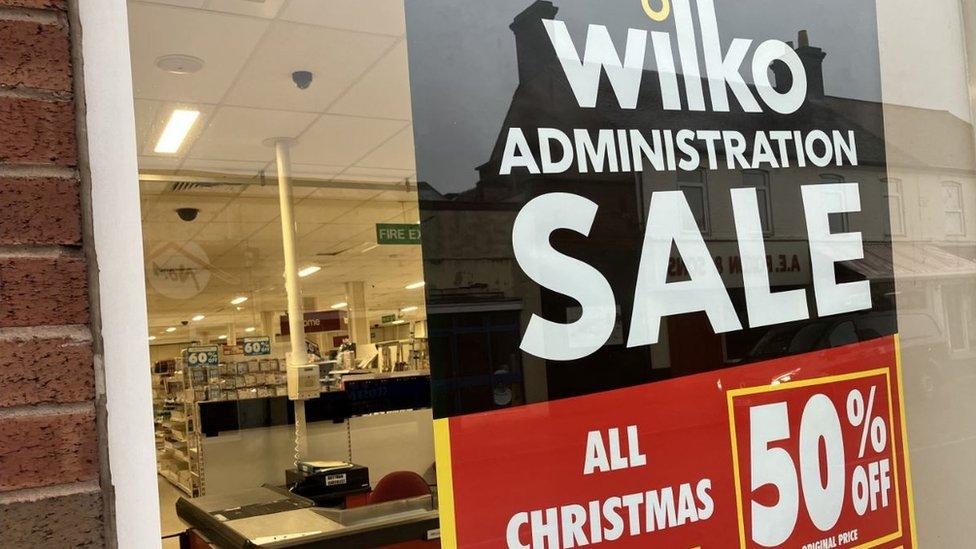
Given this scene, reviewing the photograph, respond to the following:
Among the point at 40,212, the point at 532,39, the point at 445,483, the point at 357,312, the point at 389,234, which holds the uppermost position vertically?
the point at 389,234

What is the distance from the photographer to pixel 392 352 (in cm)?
970

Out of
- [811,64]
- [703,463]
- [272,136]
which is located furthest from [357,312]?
[703,463]

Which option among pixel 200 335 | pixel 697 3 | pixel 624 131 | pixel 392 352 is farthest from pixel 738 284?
pixel 392 352

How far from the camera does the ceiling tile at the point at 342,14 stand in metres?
2.56

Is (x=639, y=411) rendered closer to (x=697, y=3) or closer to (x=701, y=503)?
(x=701, y=503)

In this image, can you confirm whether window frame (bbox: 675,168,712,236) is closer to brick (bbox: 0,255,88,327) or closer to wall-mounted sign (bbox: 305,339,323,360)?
brick (bbox: 0,255,88,327)

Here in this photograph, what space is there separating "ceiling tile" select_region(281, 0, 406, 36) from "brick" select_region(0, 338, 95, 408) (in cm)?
139

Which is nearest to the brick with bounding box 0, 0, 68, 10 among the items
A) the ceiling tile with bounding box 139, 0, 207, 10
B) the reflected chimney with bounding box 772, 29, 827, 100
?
the reflected chimney with bounding box 772, 29, 827, 100

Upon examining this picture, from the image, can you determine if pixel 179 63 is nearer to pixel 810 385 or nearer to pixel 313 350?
pixel 810 385

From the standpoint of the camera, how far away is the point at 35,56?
34.3 inches

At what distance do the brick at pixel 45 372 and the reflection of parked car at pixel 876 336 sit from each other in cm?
115

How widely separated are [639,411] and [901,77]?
1.09 metres

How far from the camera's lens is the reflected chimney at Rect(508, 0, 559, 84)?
1378 mm

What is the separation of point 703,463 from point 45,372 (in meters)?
1.07
